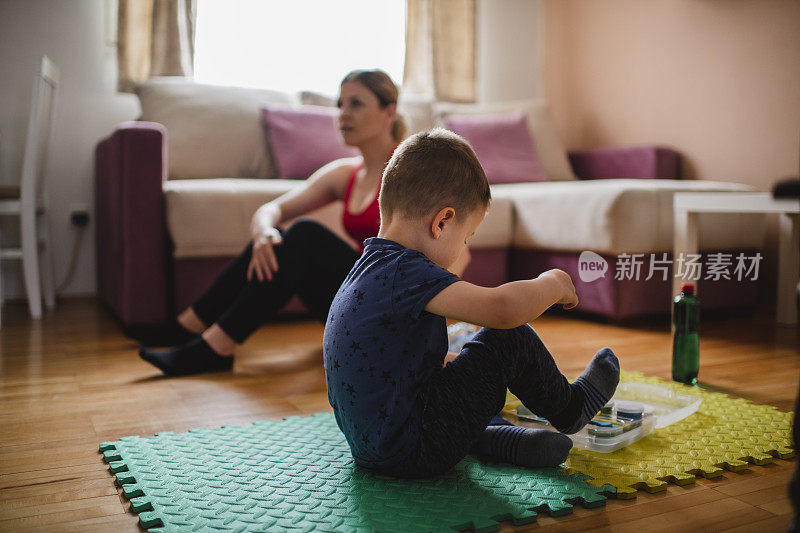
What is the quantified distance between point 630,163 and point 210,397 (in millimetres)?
2246

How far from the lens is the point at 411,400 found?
0.96m

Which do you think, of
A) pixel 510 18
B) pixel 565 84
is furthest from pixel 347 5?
pixel 565 84

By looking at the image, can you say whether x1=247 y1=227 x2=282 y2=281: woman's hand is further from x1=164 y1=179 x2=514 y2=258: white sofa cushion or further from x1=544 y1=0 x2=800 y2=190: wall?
x1=544 y1=0 x2=800 y2=190: wall

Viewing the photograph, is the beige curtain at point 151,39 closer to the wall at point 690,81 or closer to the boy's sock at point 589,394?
the wall at point 690,81

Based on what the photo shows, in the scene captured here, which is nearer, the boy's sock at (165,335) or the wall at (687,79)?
the boy's sock at (165,335)

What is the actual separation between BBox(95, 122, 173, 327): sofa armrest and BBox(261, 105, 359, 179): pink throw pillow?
661 mm

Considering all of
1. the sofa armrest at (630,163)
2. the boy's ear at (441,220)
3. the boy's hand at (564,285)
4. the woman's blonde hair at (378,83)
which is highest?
the woman's blonde hair at (378,83)

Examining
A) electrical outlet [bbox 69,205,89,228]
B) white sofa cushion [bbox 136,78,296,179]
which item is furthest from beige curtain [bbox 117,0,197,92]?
electrical outlet [bbox 69,205,89,228]

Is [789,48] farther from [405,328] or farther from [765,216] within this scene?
[405,328]

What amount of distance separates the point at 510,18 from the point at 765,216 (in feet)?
6.49

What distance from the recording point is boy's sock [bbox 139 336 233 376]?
66.7 inches

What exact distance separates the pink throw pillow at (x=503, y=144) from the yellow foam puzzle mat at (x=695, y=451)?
1.94 meters

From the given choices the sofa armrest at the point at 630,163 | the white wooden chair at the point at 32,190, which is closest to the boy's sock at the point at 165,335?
the white wooden chair at the point at 32,190

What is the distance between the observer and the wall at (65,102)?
297 cm
